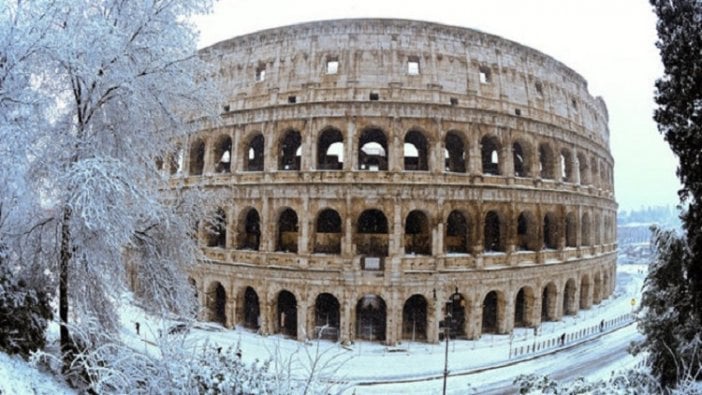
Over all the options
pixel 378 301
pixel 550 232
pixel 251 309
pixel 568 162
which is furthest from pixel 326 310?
pixel 568 162

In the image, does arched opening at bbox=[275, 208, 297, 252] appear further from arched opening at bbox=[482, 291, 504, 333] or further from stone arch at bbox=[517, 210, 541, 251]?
stone arch at bbox=[517, 210, 541, 251]

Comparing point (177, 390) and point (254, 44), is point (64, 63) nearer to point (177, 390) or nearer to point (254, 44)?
point (177, 390)

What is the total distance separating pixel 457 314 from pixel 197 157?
66.5ft

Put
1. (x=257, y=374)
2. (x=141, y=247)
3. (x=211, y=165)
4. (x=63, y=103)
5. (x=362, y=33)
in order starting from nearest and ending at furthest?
(x=257, y=374) → (x=63, y=103) → (x=141, y=247) → (x=362, y=33) → (x=211, y=165)

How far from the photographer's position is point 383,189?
23953 mm

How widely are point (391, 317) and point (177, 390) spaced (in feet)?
60.5

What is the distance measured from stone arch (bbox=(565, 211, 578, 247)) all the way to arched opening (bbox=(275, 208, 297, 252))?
19706 mm

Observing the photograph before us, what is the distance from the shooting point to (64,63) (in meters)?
9.34

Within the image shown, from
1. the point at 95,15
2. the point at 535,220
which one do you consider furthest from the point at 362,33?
the point at 95,15

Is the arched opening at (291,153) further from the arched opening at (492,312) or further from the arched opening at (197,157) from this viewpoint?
the arched opening at (492,312)

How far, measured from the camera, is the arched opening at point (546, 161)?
29234 mm

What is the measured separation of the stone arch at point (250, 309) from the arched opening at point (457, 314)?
11550 millimetres

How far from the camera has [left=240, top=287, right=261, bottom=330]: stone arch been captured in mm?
26131

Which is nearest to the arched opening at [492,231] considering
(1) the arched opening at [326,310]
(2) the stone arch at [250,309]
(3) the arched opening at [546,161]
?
(3) the arched opening at [546,161]
